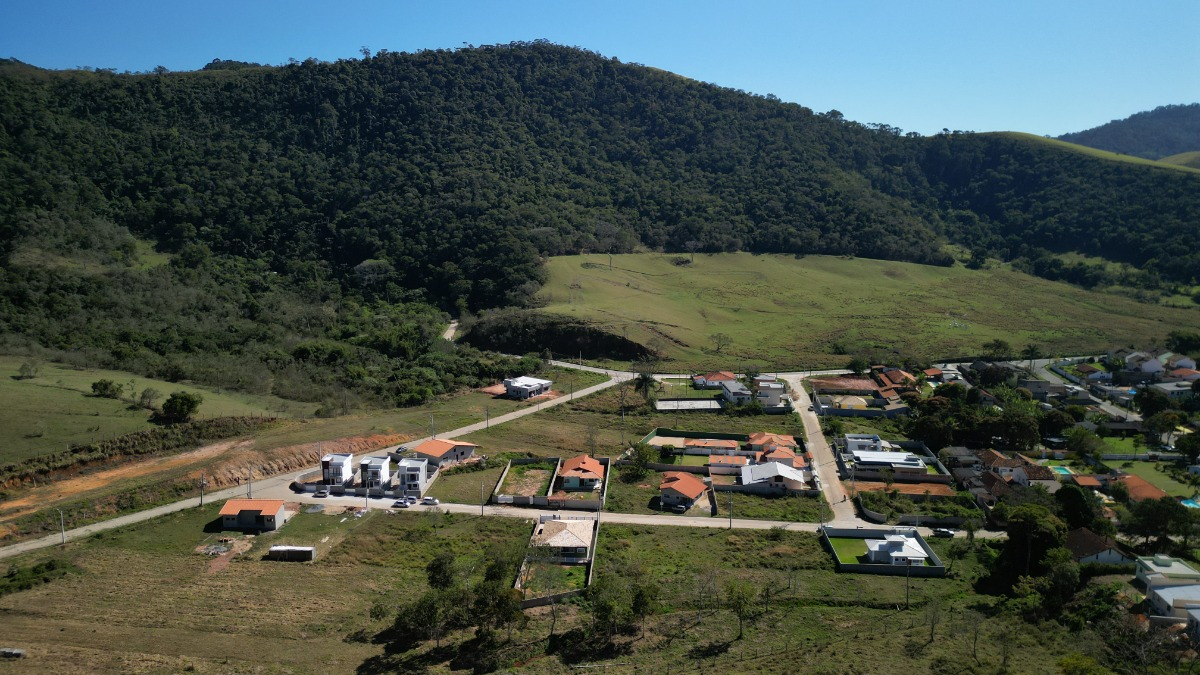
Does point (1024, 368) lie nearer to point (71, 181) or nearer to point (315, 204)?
point (315, 204)

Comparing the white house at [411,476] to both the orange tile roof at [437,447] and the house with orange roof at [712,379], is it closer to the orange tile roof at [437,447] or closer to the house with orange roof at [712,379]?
the orange tile roof at [437,447]

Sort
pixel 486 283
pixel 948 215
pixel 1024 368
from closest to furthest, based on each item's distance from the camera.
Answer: pixel 1024 368, pixel 486 283, pixel 948 215

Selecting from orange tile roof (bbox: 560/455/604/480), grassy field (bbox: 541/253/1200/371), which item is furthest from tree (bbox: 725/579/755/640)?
grassy field (bbox: 541/253/1200/371)

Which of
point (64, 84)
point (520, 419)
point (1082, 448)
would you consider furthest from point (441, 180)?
point (1082, 448)

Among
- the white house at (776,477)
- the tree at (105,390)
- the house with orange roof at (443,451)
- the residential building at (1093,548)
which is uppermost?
the tree at (105,390)

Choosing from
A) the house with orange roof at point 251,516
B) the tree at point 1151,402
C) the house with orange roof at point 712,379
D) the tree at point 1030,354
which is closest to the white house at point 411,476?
the house with orange roof at point 251,516

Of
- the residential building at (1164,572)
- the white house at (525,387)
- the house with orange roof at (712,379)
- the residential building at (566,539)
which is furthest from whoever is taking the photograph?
the house with orange roof at (712,379)
